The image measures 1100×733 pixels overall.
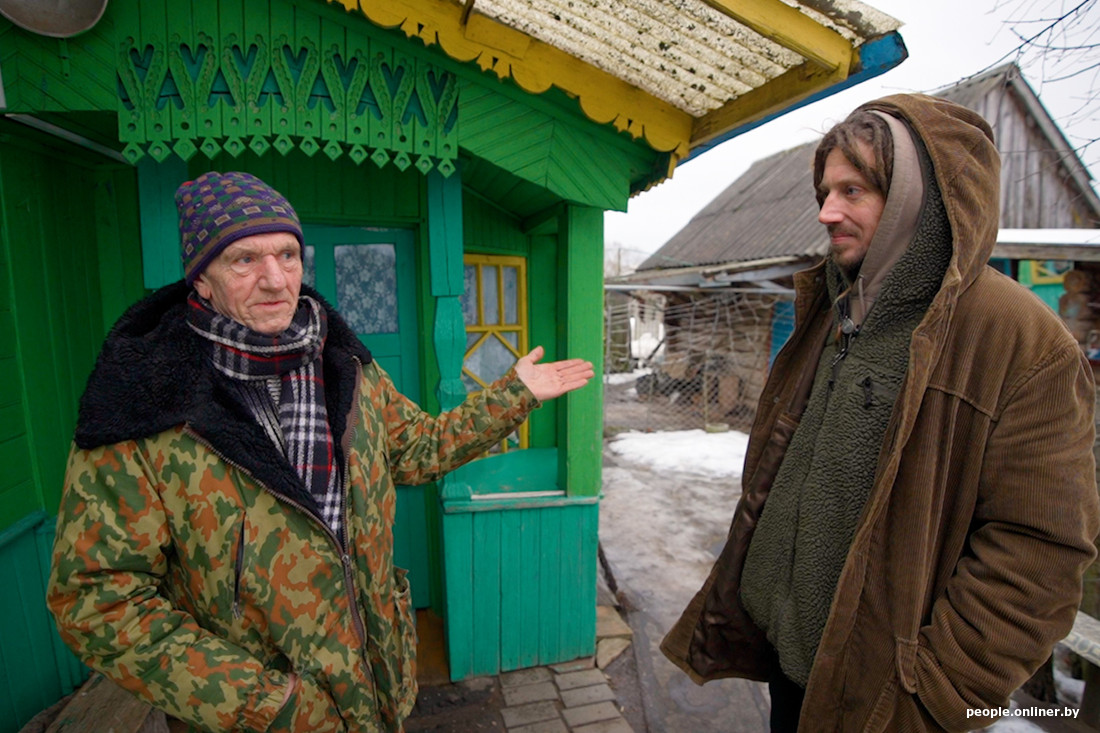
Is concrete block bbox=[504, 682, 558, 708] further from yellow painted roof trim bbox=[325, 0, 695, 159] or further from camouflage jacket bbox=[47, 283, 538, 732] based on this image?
yellow painted roof trim bbox=[325, 0, 695, 159]

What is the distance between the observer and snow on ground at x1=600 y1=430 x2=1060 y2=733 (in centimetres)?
416

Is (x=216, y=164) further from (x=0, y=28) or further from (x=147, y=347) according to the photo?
(x=147, y=347)

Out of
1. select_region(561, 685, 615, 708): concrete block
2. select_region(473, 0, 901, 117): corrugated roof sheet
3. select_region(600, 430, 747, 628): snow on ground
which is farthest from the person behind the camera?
select_region(600, 430, 747, 628): snow on ground

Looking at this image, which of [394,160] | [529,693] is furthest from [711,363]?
[394,160]

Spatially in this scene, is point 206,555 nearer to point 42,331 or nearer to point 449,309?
point 449,309

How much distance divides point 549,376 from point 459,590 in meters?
1.59

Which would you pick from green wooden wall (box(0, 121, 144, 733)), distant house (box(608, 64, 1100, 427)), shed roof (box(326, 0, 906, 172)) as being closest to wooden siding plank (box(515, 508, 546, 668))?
shed roof (box(326, 0, 906, 172))

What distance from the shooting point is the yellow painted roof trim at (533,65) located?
2037 millimetres

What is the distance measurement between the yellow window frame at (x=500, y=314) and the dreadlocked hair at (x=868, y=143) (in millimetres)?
2419

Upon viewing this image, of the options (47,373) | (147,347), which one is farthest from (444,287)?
(47,373)

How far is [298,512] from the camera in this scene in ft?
4.36

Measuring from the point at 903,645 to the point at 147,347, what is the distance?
5.60 feet

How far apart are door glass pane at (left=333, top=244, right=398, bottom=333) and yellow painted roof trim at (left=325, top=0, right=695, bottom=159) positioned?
131 cm

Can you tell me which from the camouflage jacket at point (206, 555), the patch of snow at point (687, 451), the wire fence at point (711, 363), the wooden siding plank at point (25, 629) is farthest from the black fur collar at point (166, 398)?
the wire fence at point (711, 363)
